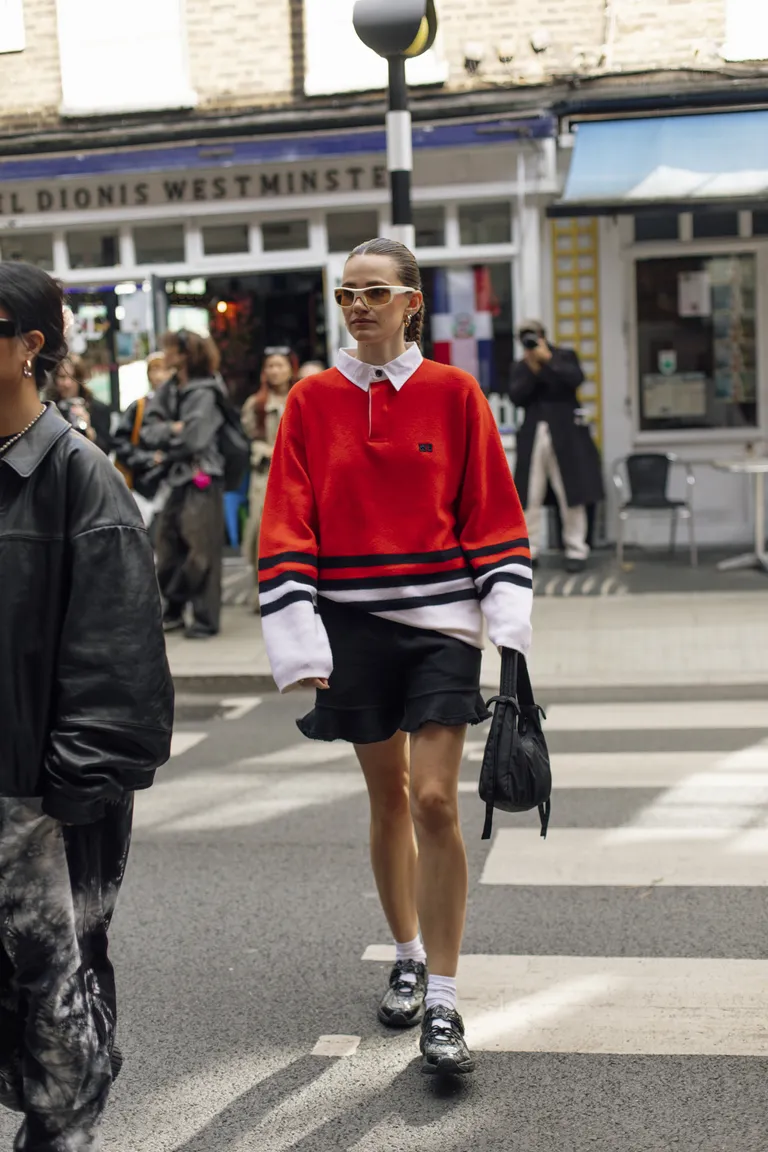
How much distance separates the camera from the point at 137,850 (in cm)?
591

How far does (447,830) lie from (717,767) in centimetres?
328

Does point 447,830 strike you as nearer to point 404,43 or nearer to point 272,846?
point 272,846

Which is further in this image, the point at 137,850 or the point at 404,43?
the point at 404,43

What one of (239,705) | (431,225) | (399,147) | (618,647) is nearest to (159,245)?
(431,225)

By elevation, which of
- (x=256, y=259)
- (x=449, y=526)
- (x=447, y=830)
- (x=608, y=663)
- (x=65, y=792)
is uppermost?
(x=256, y=259)

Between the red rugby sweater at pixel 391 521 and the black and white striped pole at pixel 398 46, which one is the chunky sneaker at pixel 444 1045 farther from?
the black and white striped pole at pixel 398 46

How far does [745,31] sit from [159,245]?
554 cm

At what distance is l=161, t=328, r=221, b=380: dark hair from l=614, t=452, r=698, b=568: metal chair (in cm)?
412

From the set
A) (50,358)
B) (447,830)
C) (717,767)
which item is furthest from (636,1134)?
(717,767)

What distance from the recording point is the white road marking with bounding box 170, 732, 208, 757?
761 centimetres

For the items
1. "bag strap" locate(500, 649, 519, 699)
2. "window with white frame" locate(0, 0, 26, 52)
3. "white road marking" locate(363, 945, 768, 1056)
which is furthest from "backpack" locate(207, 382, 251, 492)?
"bag strap" locate(500, 649, 519, 699)

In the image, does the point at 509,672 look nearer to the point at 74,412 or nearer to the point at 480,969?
the point at 480,969

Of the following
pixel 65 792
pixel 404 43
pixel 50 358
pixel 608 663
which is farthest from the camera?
pixel 608 663

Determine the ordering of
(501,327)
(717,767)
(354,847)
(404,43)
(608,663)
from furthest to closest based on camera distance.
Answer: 1. (501,327)
2. (608,663)
3. (404,43)
4. (717,767)
5. (354,847)
